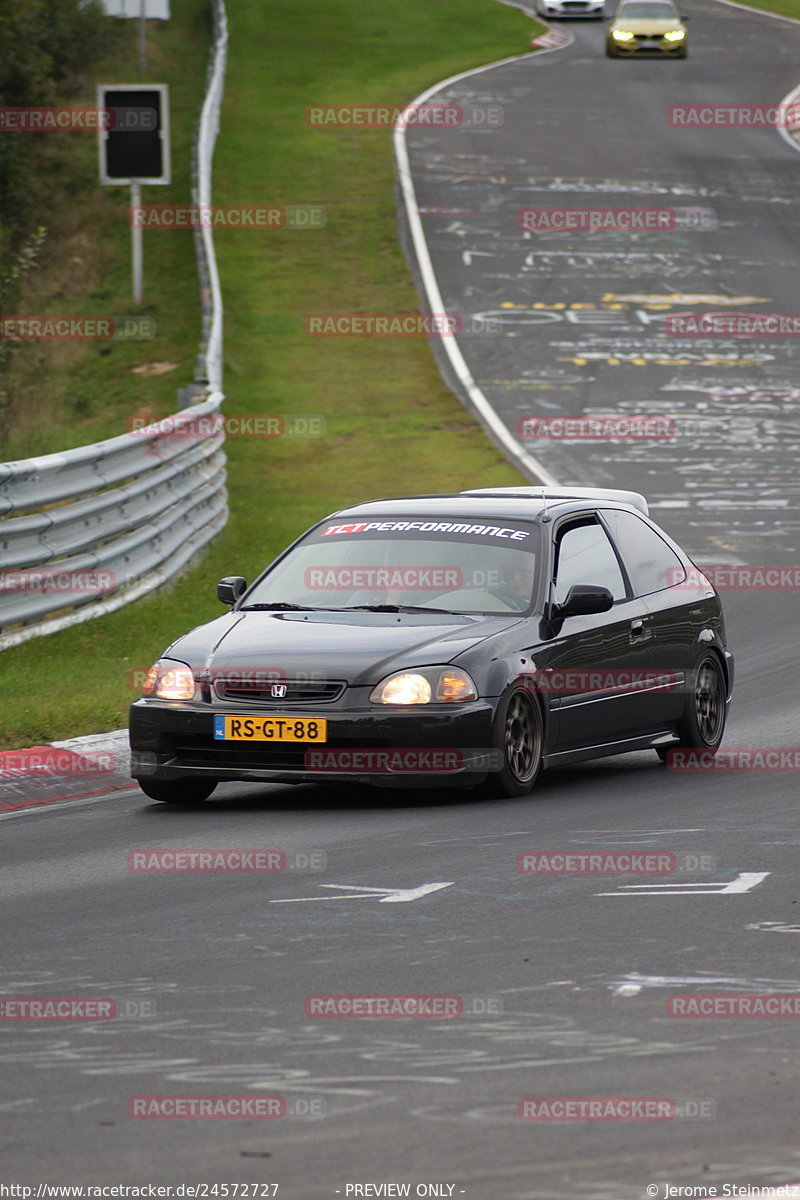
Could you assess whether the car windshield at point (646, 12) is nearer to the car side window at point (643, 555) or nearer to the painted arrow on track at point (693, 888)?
the car side window at point (643, 555)

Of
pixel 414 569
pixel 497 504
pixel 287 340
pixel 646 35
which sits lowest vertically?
pixel 287 340

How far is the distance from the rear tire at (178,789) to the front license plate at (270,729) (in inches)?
17.1

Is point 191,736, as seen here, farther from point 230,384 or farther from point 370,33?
point 370,33

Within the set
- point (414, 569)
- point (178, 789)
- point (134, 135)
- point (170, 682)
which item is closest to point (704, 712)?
point (414, 569)

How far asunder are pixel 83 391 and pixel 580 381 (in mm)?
7187

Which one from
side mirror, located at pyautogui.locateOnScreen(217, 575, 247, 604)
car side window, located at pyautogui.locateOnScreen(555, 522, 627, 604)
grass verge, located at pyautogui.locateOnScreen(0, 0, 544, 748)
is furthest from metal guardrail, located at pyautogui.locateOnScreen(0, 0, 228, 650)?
car side window, located at pyautogui.locateOnScreen(555, 522, 627, 604)

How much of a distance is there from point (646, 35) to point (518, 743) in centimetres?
5026

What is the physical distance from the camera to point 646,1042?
18.1ft

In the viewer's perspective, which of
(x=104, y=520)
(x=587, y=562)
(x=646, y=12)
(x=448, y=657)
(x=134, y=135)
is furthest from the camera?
(x=646, y=12)

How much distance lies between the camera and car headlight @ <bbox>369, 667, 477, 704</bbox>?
9531 mm

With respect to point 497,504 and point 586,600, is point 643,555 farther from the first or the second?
point 586,600

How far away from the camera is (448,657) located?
9.63m

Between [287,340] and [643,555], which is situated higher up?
[643,555]

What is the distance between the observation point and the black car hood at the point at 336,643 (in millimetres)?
9586
